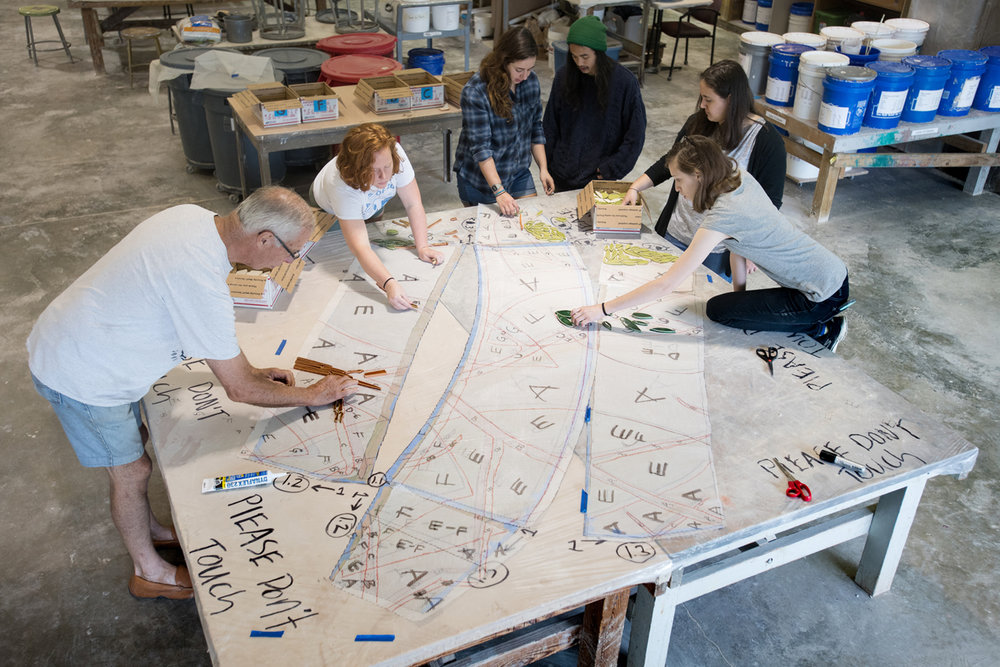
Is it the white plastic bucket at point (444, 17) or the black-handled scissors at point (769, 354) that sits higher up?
the white plastic bucket at point (444, 17)

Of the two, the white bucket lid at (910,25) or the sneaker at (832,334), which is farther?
the white bucket lid at (910,25)

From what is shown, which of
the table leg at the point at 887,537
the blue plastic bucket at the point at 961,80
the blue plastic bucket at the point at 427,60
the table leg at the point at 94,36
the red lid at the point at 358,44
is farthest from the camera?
the table leg at the point at 94,36

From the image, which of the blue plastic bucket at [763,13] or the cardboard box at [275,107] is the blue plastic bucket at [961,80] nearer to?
the blue plastic bucket at [763,13]

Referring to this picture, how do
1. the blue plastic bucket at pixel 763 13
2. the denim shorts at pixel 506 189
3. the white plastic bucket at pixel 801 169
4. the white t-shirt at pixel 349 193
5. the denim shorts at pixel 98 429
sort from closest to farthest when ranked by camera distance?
the denim shorts at pixel 98 429
the white t-shirt at pixel 349 193
the denim shorts at pixel 506 189
the white plastic bucket at pixel 801 169
the blue plastic bucket at pixel 763 13

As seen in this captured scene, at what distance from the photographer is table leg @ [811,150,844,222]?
4941mm

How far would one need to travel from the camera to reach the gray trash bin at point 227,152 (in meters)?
4.81

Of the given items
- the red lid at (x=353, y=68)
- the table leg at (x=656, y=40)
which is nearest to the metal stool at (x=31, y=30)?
the red lid at (x=353, y=68)

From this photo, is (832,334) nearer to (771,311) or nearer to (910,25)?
(771,311)

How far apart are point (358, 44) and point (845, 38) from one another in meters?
3.24

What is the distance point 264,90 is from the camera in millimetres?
4523

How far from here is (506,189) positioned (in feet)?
12.5

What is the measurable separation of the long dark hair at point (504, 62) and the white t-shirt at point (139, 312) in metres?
1.70

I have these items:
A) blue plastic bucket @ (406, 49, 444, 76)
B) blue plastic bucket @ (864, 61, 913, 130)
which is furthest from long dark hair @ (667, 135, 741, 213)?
blue plastic bucket @ (406, 49, 444, 76)

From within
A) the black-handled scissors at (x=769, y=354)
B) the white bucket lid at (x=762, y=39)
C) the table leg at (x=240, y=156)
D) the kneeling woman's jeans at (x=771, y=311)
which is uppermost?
the white bucket lid at (x=762, y=39)
